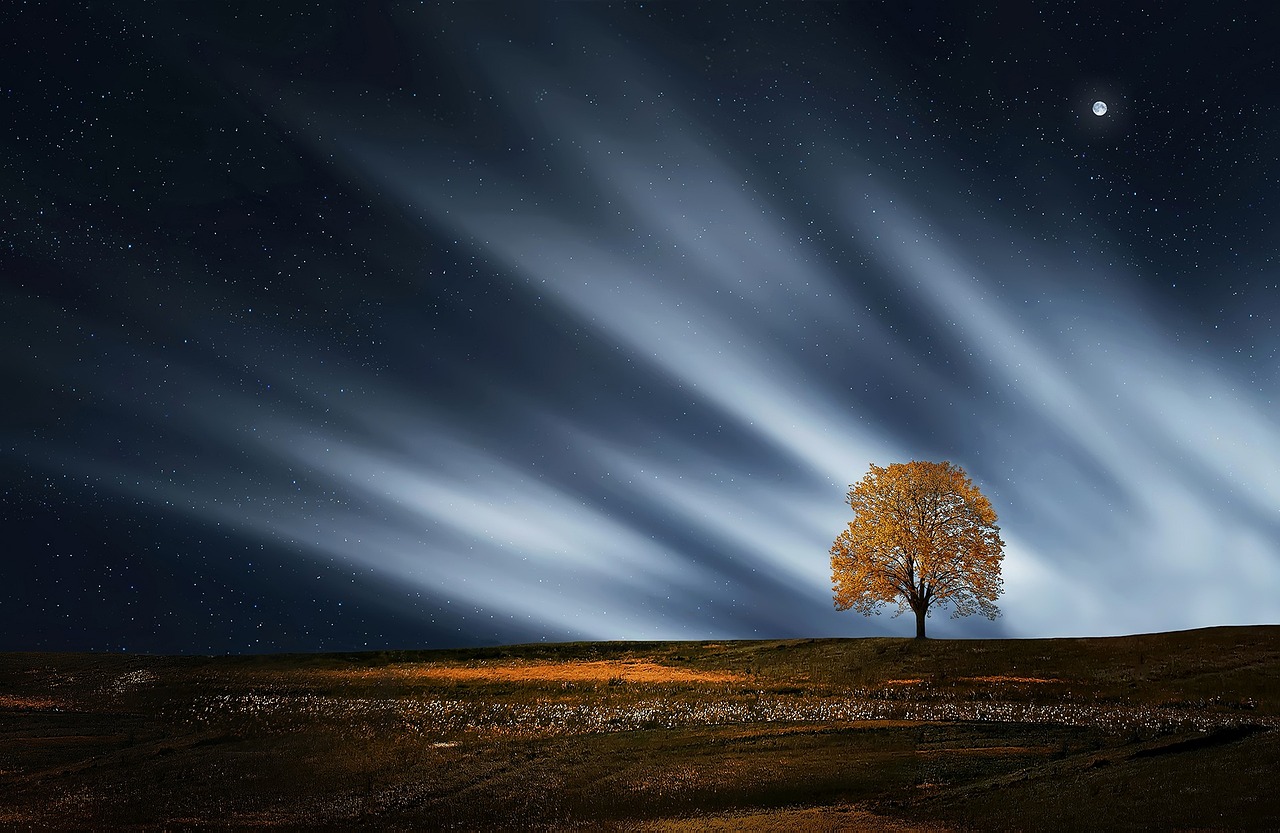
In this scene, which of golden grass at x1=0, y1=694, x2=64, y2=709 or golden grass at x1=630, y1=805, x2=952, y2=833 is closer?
golden grass at x1=630, y1=805, x2=952, y2=833

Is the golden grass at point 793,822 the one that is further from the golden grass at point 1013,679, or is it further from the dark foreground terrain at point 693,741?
the golden grass at point 1013,679

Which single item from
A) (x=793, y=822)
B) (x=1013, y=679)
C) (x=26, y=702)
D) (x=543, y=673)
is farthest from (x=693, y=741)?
(x=26, y=702)

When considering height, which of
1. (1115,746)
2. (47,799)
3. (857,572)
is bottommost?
(47,799)

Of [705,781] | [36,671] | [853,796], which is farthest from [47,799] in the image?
[36,671]

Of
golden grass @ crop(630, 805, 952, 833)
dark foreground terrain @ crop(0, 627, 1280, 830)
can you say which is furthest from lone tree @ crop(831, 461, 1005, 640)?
golden grass @ crop(630, 805, 952, 833)

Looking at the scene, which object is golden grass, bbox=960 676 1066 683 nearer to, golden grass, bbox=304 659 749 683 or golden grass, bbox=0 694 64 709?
golden grass, bbox=304 659 749 683

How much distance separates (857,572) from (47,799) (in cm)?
5071

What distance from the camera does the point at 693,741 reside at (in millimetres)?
31812

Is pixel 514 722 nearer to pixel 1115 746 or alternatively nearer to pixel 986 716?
pixel 986 716

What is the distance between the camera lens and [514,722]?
38.7 meters

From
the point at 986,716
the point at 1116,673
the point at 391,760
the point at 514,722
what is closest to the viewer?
the point at 391,760

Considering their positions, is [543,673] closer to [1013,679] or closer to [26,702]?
[1013,679]

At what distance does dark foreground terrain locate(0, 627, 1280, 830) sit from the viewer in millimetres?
21484

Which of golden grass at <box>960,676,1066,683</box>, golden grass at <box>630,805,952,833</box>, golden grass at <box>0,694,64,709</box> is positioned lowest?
golden grass at <box>0,694,64,709</box>
